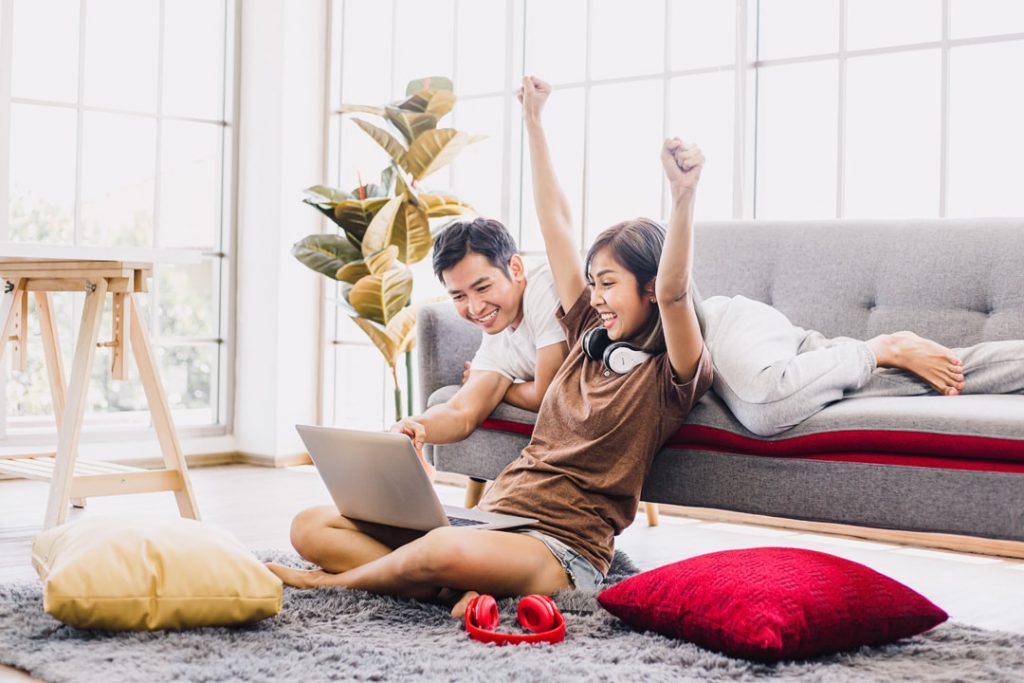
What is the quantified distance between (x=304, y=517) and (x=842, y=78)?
228cm

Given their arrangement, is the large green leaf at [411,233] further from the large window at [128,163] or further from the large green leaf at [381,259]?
the large window at [128,163]

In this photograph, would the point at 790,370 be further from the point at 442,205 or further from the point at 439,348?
the point at 442,205

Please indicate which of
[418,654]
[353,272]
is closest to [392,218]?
[353,272]

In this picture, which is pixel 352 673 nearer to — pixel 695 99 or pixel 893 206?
pixel 893 206

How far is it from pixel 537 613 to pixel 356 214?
247cm

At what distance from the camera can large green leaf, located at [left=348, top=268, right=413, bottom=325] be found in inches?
164

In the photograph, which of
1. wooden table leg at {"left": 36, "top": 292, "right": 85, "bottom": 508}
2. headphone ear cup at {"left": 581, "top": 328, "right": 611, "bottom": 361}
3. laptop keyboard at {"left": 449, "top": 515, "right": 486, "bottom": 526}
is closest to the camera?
laptop keyboard at {"left": 449, "top": 515, "right": 486, "bottom": 526}

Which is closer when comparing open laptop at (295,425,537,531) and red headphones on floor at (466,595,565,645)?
red headphones on floor at (466,595,565,645)

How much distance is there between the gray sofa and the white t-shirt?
101 millimetres

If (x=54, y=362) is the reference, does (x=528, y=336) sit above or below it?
above

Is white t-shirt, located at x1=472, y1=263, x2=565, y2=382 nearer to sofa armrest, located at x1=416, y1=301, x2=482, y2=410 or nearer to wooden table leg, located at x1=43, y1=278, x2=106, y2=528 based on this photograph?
sofa armrest, located at x1=416, y1=301, x2=482, y2=410

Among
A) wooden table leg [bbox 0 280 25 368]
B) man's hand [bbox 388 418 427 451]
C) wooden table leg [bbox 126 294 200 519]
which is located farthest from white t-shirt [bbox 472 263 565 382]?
wooden table leg [bbox 0 280 25 368]

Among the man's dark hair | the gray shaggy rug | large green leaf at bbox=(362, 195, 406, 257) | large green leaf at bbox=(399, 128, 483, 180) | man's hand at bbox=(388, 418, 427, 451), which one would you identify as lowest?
the gray shaggy rug

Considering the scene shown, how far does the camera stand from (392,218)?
4.13 meters
